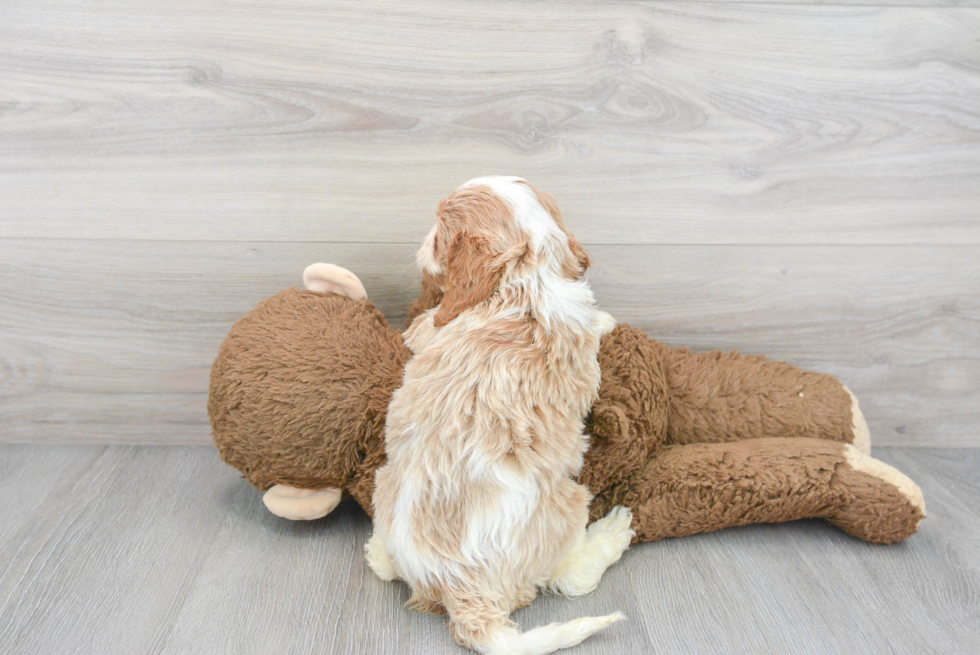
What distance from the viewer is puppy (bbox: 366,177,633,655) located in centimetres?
79

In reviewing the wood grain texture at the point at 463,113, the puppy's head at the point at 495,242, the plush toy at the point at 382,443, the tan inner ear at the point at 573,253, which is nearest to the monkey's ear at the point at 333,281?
the plush toy at the point at 382,443

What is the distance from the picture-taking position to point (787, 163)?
3.65ft

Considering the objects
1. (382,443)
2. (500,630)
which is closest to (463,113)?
(382,443)

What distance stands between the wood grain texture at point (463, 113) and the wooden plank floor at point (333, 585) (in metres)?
0.43

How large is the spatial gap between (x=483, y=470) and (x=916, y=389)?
0.91 meters

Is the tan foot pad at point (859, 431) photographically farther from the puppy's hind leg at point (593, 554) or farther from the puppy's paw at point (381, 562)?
the puppy's paw at point (381, 562)

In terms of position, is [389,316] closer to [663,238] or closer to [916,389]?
[663,238]

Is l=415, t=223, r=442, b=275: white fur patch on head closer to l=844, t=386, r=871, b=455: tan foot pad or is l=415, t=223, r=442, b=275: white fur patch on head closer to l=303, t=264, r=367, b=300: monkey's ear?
l=303, t=264, r=367, b=300: monkey's ear

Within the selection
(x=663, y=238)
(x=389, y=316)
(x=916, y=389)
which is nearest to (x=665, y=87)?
(x=663, y=238)

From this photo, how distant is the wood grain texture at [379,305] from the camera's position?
1.11 meters

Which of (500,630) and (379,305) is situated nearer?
(500,630)

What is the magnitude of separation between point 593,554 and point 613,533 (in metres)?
0.05

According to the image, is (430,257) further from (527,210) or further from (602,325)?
(602,325)

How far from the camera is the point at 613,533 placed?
0.94 m
